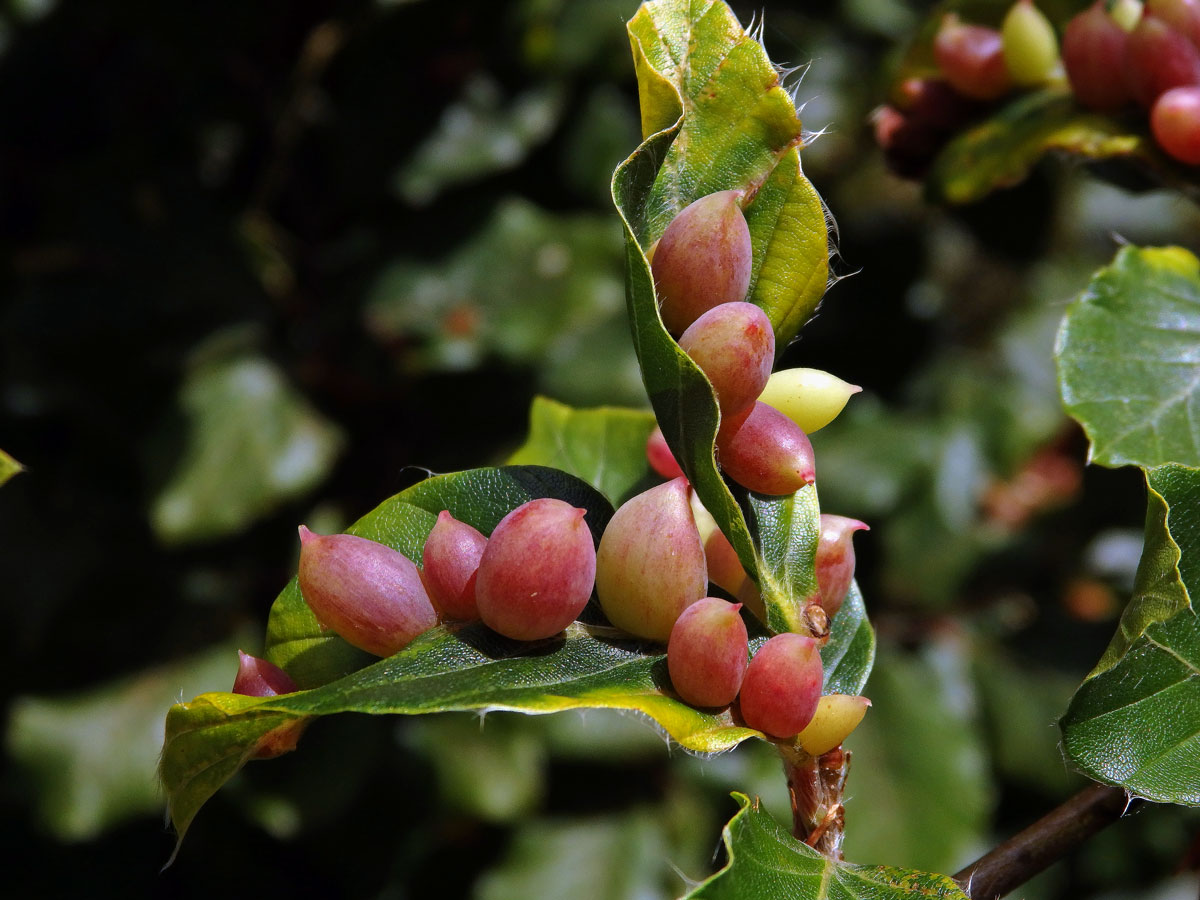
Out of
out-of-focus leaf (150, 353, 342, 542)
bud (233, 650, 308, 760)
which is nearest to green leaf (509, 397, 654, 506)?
bud (233, 650, 308, 760)

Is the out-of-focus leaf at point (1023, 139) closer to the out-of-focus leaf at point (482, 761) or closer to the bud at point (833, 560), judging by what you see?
the bud at point (833, 560)

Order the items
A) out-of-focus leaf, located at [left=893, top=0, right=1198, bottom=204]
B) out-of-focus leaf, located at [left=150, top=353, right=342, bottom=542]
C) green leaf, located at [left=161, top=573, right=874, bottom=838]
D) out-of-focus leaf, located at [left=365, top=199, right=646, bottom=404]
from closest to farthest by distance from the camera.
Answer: green leaf, located at [left=161, top=573, right=874, bottom=838] < out-of-focus leaf, located at [left=893, top=0, right=1198, bottom=204] < out-of-focus leaf, located at [left=150, top=353, right=342, bottom=542] < out-of-focus leaf, located at [left=365, top=199, right=646, bottom=404]

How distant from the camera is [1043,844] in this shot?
36 centimetres

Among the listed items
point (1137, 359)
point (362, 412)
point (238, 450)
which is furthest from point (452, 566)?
point (362, 412)

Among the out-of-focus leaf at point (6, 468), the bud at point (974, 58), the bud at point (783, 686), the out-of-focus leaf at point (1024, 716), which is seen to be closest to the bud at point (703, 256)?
the bud at point (783, 686)

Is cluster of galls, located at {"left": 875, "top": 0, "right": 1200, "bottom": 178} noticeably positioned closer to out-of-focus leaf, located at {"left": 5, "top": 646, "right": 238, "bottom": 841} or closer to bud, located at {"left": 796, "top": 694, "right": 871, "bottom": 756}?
bud, located at {"left": 796, "top": 694, "right": 871, "bottom": 756}

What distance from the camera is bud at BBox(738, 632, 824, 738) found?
1.01ft

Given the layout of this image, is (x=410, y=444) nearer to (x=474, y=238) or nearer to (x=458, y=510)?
(x=474, y=238)

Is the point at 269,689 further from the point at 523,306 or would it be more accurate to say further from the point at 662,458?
the point at 523,306

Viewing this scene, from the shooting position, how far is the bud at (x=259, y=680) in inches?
12.6

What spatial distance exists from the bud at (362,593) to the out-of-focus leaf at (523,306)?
30.8 inches

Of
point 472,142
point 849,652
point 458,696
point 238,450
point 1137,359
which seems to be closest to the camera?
point 458,696

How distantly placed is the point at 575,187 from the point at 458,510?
94cm

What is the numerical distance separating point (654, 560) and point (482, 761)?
2.69 ft
